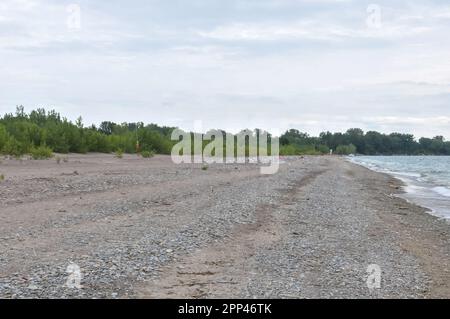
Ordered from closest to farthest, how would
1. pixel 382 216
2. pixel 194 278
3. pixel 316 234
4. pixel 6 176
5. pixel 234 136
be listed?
pixel 194 278 → pixel 316 234 → pixel 382 216 → pixel 6 176 → pixel 234 136

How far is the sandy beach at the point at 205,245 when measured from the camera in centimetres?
693

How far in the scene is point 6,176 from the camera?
18719mm

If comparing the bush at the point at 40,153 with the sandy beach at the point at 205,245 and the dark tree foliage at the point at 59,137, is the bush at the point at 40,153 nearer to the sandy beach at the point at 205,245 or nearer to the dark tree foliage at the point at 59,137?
the dark tree foliage at the point at 59,137

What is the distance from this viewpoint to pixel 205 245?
9617 mm

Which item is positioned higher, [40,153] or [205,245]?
[40,153]

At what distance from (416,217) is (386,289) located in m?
10.1

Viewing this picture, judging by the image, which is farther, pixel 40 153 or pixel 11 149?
pixel 40 153

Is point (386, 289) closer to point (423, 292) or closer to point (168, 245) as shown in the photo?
point (423, 292)

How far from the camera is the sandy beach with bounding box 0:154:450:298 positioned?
22.7ft
